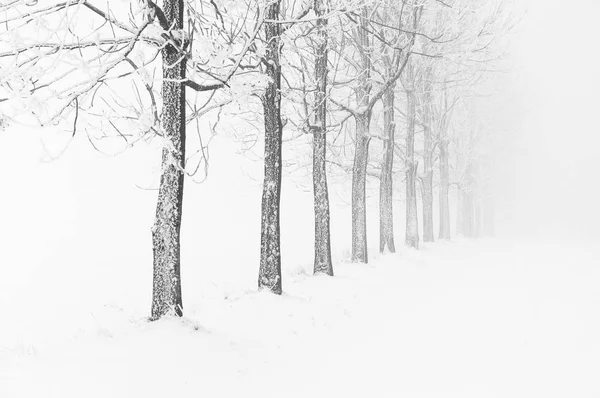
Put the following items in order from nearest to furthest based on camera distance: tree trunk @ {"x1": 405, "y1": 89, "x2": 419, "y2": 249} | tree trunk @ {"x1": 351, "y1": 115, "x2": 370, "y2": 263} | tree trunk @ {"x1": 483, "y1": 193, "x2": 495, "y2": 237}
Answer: tree trunk @ {"x1": 351, "y1": 115, "x2": 370, "y2": 263}
tree trunk @ {"x1": 405, "y1": 89, "x2": 419, "y2": 249}
tree trunk @ {"x1": 483, "y1": 193, "x2": 495, "y2": 237}

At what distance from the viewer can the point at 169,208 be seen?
6.33m

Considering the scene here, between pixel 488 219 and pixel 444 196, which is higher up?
pixel 444 196

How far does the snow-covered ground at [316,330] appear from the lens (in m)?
5.08

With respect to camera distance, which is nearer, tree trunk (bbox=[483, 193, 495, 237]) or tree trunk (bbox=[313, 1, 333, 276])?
tree trunk (bbox=[313, 1, 333, 276])

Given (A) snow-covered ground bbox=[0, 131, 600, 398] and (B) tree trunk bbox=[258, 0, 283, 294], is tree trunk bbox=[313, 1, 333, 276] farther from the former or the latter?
(B) tree trunk bbox=[258, 0, 283, 294]

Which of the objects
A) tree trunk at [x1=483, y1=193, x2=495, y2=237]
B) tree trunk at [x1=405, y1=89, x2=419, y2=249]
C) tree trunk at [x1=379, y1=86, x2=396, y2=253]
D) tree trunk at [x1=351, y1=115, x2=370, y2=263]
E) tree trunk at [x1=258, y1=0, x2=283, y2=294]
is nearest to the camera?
tree trunk at [x1=258, y1=0, x2=283, y2=294]

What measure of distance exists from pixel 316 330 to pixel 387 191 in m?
10.5

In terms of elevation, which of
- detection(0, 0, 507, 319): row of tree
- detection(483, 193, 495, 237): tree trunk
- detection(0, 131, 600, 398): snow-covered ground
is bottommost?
detection(0, 131, 600, 398): snow-covered ground

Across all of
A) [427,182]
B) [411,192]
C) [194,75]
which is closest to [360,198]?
[411,192]

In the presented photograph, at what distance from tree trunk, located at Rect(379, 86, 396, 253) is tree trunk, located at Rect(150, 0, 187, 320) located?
11.4 metres

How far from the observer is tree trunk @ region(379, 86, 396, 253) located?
16922 mm

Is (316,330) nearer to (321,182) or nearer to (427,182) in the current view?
(321,182)

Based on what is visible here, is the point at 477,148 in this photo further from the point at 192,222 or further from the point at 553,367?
the point at 553,367

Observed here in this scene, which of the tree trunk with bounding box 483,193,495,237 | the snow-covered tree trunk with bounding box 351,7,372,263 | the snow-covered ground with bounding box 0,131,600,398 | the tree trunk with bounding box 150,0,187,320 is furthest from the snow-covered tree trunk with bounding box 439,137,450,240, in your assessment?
the tree trunk with bounding box 150,0,187,320
